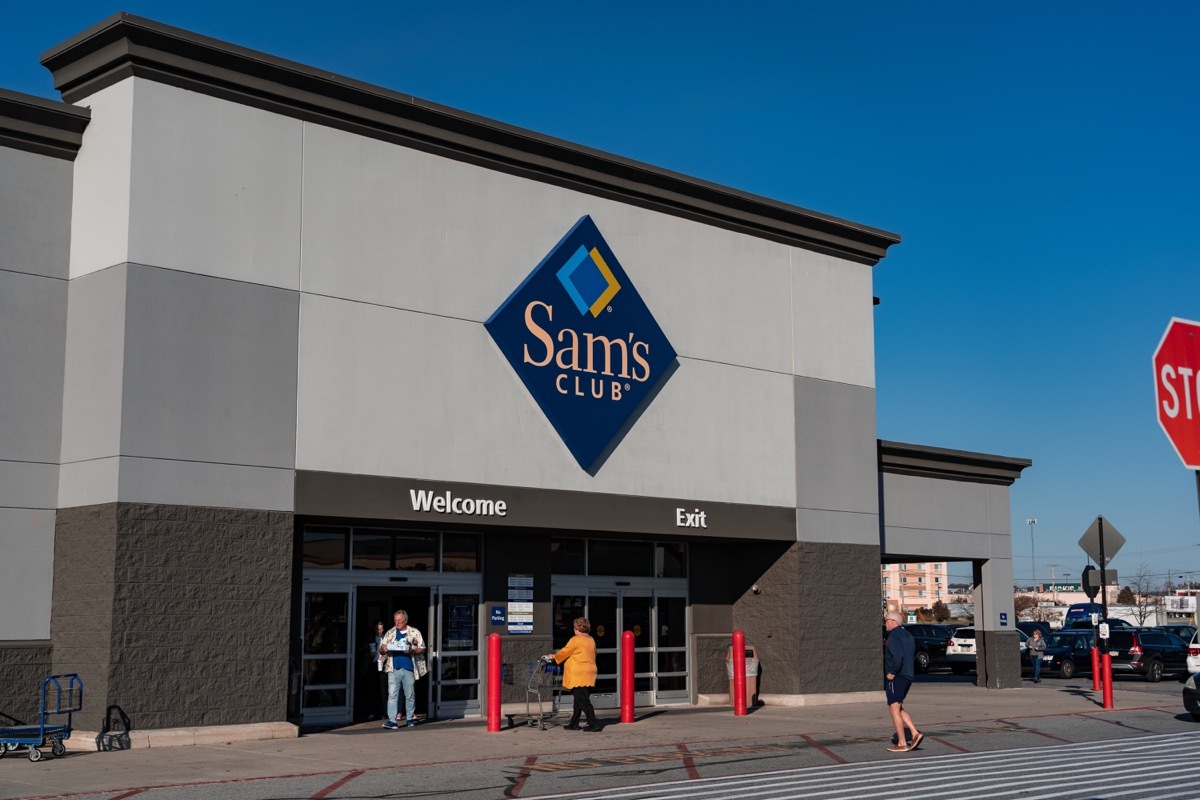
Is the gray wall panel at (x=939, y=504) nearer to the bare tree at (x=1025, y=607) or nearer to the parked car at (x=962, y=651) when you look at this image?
the parked car at (x=962, y=651)

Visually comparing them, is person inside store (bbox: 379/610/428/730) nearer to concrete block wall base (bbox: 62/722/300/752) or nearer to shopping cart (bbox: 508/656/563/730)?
shopping cart (bbox: 508/656/563/730)

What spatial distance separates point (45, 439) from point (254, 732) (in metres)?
5.02

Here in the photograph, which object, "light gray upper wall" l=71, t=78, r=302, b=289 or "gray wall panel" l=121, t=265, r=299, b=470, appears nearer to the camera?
"gray wall panel" l=121, t=265, r=299, b=470

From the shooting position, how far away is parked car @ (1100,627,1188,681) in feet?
125

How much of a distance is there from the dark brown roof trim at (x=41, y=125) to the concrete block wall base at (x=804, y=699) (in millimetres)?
15095

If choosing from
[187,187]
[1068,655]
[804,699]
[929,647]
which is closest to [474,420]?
[187,187]

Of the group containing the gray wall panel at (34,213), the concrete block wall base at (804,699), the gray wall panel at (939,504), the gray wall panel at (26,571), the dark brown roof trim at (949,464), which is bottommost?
the concrete block wall base at (804,699)

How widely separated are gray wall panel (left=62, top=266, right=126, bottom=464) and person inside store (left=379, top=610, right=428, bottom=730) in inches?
207

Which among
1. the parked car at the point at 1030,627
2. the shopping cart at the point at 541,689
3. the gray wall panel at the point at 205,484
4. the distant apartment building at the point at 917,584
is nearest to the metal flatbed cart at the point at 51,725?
the gray wall panel at the point at 205,484

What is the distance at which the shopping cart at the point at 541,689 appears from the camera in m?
20.1

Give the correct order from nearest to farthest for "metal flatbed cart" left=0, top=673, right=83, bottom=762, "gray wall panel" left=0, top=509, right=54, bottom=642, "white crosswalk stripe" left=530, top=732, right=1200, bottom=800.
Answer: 1. "white crosswalk stripe" left=530, top=732, right=1200, bottom=800
2. "metal flatbed cart" left=0, top=673, right=83, bottom=762
3. "gray wall panel" left=0, top=509, right=54, bottom=642

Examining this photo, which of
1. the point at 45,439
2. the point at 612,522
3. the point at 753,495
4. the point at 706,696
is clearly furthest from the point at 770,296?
the point at 45,439

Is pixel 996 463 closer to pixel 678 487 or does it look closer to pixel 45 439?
pixel 678 487

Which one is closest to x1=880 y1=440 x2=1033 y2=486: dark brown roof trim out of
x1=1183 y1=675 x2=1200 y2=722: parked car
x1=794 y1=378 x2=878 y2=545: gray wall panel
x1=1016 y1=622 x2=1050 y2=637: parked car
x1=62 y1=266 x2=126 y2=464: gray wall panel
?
x1=794 y1=378 x2=878 y2=545: gray wall panel
